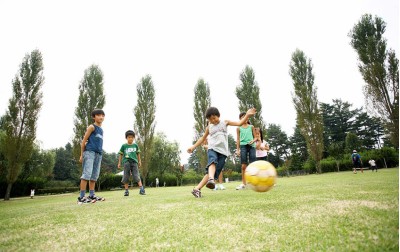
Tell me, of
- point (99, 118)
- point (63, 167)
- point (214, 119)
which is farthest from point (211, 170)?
point (63, 167)

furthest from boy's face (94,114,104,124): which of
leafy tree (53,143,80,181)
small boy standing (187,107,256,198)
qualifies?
leafy tree (53,143,80,181)

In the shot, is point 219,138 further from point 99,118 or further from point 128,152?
point 128,152

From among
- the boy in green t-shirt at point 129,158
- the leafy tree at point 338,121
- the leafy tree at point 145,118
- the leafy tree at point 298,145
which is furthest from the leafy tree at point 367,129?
the boy in green t-shirt at point 129,158

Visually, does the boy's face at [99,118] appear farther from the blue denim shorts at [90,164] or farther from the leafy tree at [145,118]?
the leafy tree at [145,118]

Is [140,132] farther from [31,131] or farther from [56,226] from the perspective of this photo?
[56,226]

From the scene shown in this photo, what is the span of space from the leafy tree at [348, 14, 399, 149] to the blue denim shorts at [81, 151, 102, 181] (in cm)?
1992

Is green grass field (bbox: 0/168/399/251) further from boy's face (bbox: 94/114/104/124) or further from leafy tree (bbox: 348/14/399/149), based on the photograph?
leafy tree (bbox: 348/14/399/149)

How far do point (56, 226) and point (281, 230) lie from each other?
7.01 feet

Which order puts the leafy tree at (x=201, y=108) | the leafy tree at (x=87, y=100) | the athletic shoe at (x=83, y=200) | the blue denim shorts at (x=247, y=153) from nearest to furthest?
the athletic shoe at (x=83, y=200)
the blue denim shorts at (x=247, y=153)
the leafy tree at (x=87, y=100)
the leafy tree at (x=201, y=108)

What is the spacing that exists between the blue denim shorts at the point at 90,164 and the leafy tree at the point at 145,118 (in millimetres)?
15928

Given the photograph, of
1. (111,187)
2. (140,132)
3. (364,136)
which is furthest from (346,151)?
(111,187)

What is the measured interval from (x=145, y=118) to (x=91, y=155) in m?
17.1

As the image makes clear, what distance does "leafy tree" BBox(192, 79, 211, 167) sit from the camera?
2225cm

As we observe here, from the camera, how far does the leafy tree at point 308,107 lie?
71.5 ft
